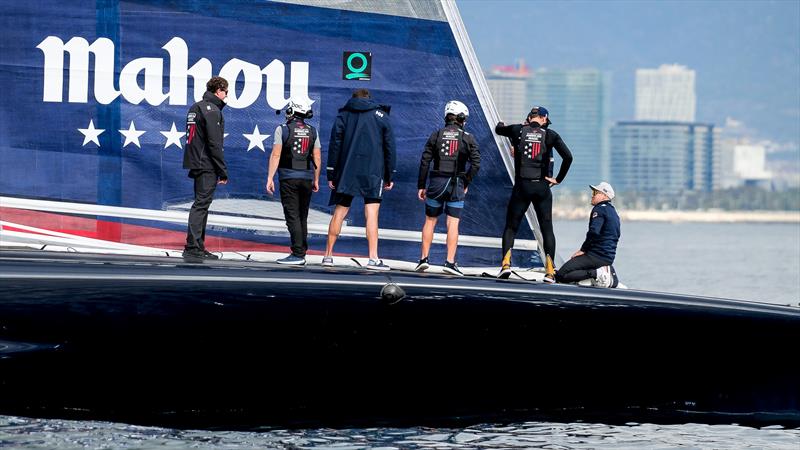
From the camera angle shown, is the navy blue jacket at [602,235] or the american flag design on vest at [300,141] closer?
the navy blue jacket at [602,235]

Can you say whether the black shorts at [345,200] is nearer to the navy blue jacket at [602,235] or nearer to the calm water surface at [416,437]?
the navy blue jacket at [602,235]

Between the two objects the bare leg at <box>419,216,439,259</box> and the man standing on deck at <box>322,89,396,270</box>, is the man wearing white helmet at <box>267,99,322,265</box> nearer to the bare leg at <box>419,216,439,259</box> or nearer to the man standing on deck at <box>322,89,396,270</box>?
the man standing on deck at <box>322,89,396,270</box>

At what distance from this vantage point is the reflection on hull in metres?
9.24

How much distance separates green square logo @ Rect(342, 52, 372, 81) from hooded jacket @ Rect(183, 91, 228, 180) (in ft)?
5.69

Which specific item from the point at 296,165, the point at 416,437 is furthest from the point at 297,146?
the point at 416,437

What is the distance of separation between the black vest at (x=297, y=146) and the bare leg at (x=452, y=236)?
54.0 inches

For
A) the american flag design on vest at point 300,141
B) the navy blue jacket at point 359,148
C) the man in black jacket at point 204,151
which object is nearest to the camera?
the man in black jacket at point 204,151

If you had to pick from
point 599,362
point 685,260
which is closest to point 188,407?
point 599,362

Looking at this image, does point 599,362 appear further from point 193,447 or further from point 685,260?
point 685,260

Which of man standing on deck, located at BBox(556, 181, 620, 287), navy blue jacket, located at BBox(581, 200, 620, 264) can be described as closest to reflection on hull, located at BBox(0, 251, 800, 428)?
man standing on deck, located at BBox(556, 181, 620, 287)

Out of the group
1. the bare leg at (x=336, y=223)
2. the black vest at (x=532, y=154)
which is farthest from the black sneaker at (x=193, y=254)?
the black vest at (x=532, y=154)

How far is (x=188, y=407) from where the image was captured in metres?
9.50

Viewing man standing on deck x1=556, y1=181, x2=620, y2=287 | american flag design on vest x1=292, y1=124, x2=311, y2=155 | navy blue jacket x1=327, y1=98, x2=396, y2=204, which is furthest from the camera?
navy blue jacket x1=327, y1=98, x2=396, y2=204

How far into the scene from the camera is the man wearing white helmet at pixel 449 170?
12.5m
